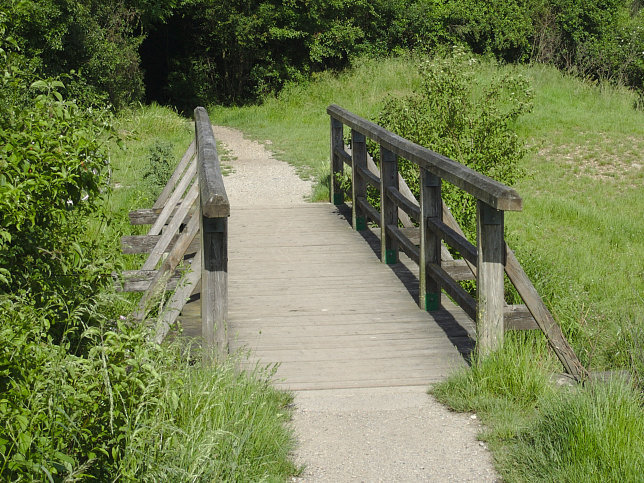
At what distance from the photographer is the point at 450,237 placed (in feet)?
19.2

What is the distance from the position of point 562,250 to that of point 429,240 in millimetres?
4691

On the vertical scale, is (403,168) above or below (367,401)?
above

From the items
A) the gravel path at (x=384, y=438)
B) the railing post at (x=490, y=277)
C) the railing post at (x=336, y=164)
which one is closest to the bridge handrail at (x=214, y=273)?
the gravel path at (x=384, y=438)

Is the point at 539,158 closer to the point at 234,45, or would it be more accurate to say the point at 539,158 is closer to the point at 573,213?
the point at 573,213

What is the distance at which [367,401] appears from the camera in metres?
4.80

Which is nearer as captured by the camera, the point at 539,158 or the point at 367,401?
the point at 367,401

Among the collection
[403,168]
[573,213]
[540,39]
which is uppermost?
[540,39]

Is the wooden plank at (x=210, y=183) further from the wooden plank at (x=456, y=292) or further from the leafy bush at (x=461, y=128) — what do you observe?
the leafy bush at (x=461, y=128)

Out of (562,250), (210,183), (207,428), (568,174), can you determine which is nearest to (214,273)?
(210,183)

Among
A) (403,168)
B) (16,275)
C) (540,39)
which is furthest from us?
(540,39)

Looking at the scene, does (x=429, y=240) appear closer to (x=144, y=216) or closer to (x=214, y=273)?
(x=214, y=273)

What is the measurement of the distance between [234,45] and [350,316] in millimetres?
19701

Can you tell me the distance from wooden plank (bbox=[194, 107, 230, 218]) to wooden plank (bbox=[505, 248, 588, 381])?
5.73 feet

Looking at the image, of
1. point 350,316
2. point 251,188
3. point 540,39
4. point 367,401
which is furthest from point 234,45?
point 367,401
